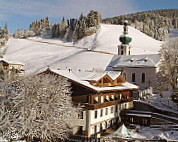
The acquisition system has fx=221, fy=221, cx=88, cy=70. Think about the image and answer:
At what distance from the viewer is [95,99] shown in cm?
2712

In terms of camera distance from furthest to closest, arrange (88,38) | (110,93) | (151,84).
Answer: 1. (88,38)
2. (151,84)
3. (110,93)

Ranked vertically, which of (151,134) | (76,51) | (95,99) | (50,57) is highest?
(76,51)

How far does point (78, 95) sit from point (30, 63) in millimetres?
53399

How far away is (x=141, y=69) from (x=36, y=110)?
3009 centimetres

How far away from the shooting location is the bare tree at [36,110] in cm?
1931

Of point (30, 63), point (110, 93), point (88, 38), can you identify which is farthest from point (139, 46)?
point (110, 93)

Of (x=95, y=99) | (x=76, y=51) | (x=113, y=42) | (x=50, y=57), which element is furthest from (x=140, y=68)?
(x=113, y=42)

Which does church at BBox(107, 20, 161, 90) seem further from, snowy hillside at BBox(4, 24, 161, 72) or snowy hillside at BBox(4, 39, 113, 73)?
snowy hillside at BBox(4, 24, 161, 72)

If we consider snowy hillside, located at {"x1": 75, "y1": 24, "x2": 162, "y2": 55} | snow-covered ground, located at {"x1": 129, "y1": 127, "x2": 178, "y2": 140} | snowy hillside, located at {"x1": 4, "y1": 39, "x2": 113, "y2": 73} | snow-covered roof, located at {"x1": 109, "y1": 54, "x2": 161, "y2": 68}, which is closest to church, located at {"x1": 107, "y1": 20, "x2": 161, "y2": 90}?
snow-covered roof, located at {"x1": 109, "y1": 54, "x2": 161, "y2": 68}

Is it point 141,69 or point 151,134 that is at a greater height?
point 141,69

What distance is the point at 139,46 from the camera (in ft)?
294

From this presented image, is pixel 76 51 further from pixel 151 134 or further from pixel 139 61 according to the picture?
pixel 151 134

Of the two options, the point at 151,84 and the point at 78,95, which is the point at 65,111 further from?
the point at 151,84

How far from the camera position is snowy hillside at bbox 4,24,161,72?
2604 inches
